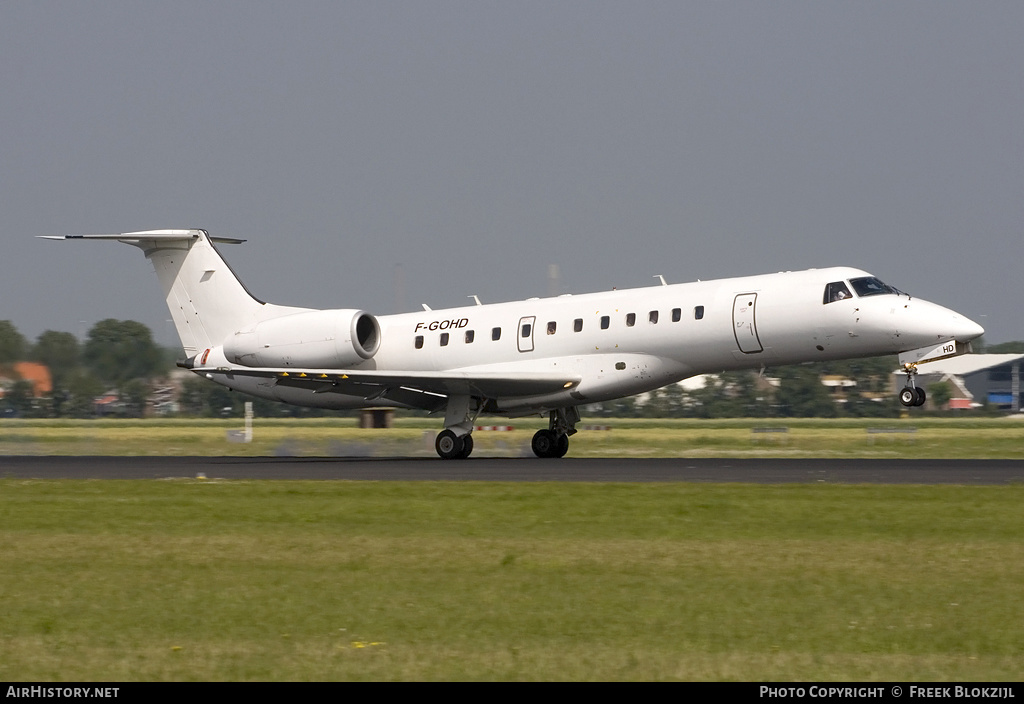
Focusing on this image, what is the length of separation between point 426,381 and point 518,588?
17935 mm

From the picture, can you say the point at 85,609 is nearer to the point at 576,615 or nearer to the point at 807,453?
the point at 576,615

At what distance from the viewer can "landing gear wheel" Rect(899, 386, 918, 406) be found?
24094 millimetres

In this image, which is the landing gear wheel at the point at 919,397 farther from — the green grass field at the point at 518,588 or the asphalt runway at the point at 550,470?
the green grass field at the point at 518,588

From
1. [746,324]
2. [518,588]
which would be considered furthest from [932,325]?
[518,588]

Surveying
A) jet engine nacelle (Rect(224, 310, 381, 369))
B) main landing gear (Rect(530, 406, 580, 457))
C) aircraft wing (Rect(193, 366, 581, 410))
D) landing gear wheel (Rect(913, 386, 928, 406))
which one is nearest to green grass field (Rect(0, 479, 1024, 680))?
landing gear wheel (Rect(913, 386, 928, 406))

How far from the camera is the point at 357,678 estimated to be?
720cm

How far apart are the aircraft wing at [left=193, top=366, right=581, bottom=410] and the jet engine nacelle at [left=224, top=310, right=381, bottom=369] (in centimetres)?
52

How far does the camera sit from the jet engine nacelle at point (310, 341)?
29.8 meters

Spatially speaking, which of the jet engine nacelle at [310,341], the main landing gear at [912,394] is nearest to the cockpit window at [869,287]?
the main landing gear at [912,394]

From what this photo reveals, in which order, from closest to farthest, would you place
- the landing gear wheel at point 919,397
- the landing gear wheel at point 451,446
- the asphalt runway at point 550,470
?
the asphalt runway at point 550,470 < the landing gear wheel at point 919,397 < the landing gear wheel at point 451,446

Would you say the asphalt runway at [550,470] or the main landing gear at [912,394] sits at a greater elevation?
the main landing gear at [912,394]

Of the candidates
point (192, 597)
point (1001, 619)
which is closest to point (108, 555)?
point (192, 597)

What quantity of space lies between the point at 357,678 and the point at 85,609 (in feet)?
10.6

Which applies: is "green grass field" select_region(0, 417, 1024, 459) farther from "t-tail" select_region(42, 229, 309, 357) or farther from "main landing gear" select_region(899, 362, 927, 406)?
"main landing gear" select_region(899, 362, 927, 406)
